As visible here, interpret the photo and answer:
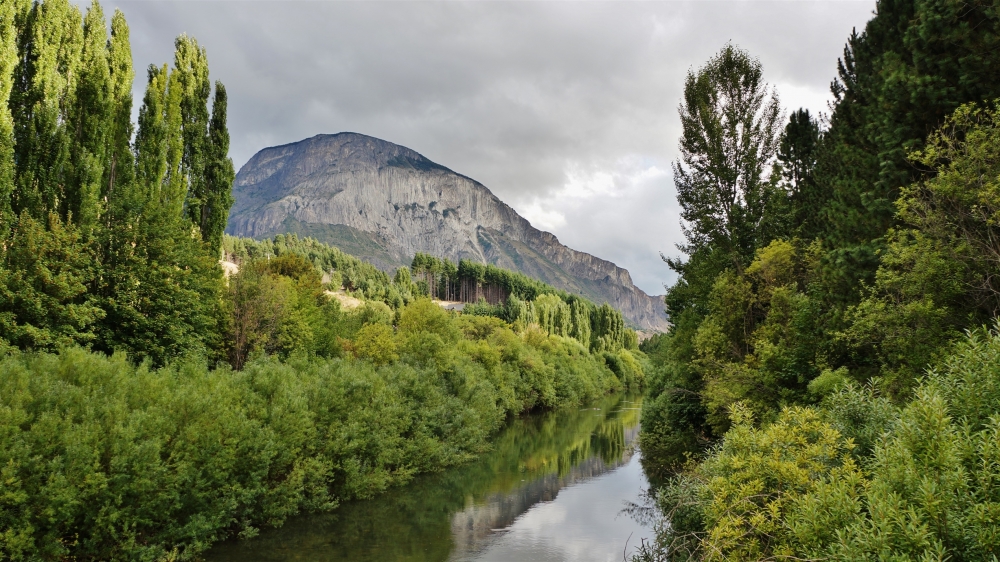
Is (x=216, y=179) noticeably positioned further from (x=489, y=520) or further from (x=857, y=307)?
(x=857, y=307)

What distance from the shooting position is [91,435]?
1636 cm

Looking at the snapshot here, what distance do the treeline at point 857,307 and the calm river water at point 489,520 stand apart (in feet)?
19.3

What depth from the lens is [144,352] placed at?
23.8 meters

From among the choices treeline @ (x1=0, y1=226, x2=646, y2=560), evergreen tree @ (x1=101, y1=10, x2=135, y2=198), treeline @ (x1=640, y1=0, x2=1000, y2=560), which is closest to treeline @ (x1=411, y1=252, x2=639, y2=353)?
treeline @ (x1=0, y1=226, x2=646, y2=560)

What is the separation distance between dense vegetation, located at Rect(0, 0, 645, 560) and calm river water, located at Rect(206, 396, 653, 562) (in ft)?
4.56

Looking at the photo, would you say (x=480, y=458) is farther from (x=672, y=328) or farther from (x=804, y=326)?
(x=804, y=326)

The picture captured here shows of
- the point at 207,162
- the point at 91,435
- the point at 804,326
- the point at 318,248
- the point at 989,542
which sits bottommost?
the point at 91,435

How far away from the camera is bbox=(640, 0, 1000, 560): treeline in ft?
22.1

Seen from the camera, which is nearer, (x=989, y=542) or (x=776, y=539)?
(x=989, y=542)

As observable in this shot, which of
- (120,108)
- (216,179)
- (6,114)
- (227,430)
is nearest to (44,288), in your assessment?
(6,114)

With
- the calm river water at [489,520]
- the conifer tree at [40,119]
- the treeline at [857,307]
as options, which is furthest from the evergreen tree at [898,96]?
the conifer tree at [40,119]

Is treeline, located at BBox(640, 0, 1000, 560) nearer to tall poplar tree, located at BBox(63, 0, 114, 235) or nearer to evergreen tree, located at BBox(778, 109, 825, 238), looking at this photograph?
evergreen tree, located at BBox(778, 109, 825, 238)

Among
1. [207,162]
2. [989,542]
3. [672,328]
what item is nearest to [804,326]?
[989,542]

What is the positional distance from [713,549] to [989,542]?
11.8ft
